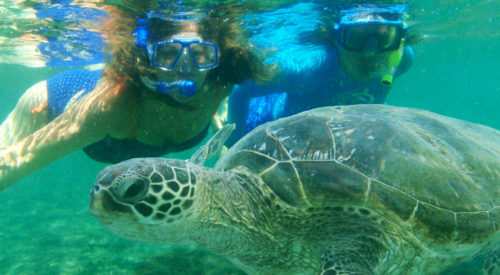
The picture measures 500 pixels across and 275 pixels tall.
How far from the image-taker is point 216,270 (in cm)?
361

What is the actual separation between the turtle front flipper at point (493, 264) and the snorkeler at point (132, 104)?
3041mm

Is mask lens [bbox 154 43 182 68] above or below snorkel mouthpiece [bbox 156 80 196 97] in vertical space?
above

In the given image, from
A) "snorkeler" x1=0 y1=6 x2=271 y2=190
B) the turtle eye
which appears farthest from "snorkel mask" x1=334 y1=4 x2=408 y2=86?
the turtle eye

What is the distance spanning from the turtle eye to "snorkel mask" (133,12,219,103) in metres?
1.73

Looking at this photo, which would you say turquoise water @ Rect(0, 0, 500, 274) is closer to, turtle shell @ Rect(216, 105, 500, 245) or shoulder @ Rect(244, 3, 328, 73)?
turtle shell @ Rect(216, 105, 500, 245)

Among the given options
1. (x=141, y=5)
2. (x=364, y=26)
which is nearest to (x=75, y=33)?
(x=141, y=5)

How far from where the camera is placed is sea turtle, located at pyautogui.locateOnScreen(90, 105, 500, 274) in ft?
6.10

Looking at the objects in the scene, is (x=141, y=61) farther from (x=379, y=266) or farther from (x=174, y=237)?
(x=379, y=266)

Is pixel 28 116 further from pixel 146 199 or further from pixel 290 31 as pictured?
pixel 290 31

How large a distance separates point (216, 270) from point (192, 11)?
15.8 ft

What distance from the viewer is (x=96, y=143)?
348cm

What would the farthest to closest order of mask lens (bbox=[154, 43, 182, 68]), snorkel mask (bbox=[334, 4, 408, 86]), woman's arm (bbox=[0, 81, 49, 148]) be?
snorkel mask (bbox=[334, 4, 408, 86])
woman's arm (bbox=[0, 81, 49, 148])
mask lens (bbox=[154, 43, 182, 68])

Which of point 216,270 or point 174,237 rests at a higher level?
point 174,237

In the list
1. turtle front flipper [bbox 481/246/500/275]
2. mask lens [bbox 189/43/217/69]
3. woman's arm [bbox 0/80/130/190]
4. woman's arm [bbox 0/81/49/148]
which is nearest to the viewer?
turtle front flipper [bbox 481/246/500/275]
